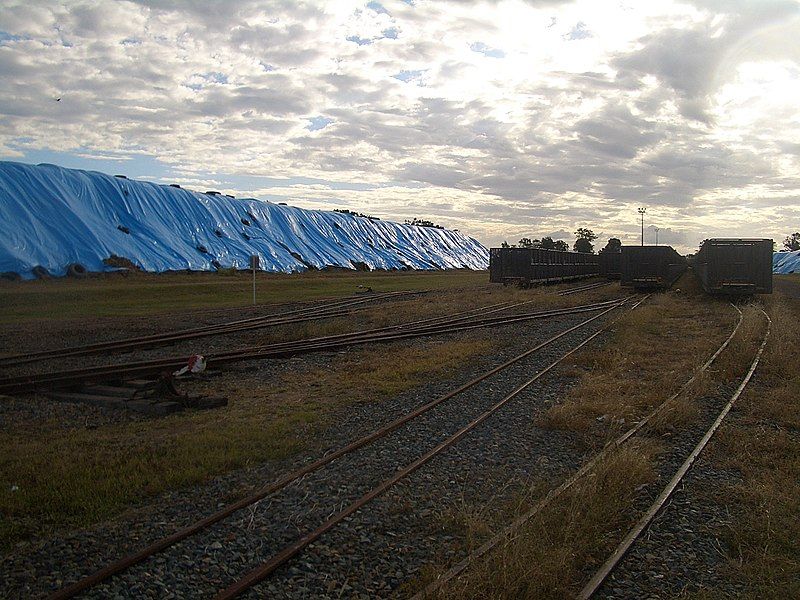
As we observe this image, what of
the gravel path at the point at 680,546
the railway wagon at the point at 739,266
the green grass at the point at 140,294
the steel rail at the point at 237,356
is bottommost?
the gravel path at the point at 680,546

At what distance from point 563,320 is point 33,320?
57.5 ft

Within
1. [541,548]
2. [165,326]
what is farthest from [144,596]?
[165,326]

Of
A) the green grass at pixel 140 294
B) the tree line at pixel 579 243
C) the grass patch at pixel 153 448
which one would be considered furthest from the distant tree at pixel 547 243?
the grass patch at pixel 153 448

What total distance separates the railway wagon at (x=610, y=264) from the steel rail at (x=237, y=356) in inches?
1438

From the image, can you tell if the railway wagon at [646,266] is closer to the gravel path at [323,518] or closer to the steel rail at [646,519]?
the steel rail at [646,519]

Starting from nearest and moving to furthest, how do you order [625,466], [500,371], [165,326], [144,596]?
[144,596] < [625,466] < [500,371] < [165,326]

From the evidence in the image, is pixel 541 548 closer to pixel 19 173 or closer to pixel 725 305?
pixel 725 305

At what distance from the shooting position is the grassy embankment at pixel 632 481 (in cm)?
457

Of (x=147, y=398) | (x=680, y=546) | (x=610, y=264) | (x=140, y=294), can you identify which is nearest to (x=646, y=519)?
(x=680, y=546)

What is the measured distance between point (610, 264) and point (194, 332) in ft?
156

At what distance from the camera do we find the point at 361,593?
445 centimetres

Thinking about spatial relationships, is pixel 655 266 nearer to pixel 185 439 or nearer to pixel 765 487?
pixel 765 487

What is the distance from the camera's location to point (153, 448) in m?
7.49

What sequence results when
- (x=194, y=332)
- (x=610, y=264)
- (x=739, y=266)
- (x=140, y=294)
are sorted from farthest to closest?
1. (x=610, y=264)
2. (x=140, y=294)
3. (x=739, y=266)
4. (x=194, y=332)
